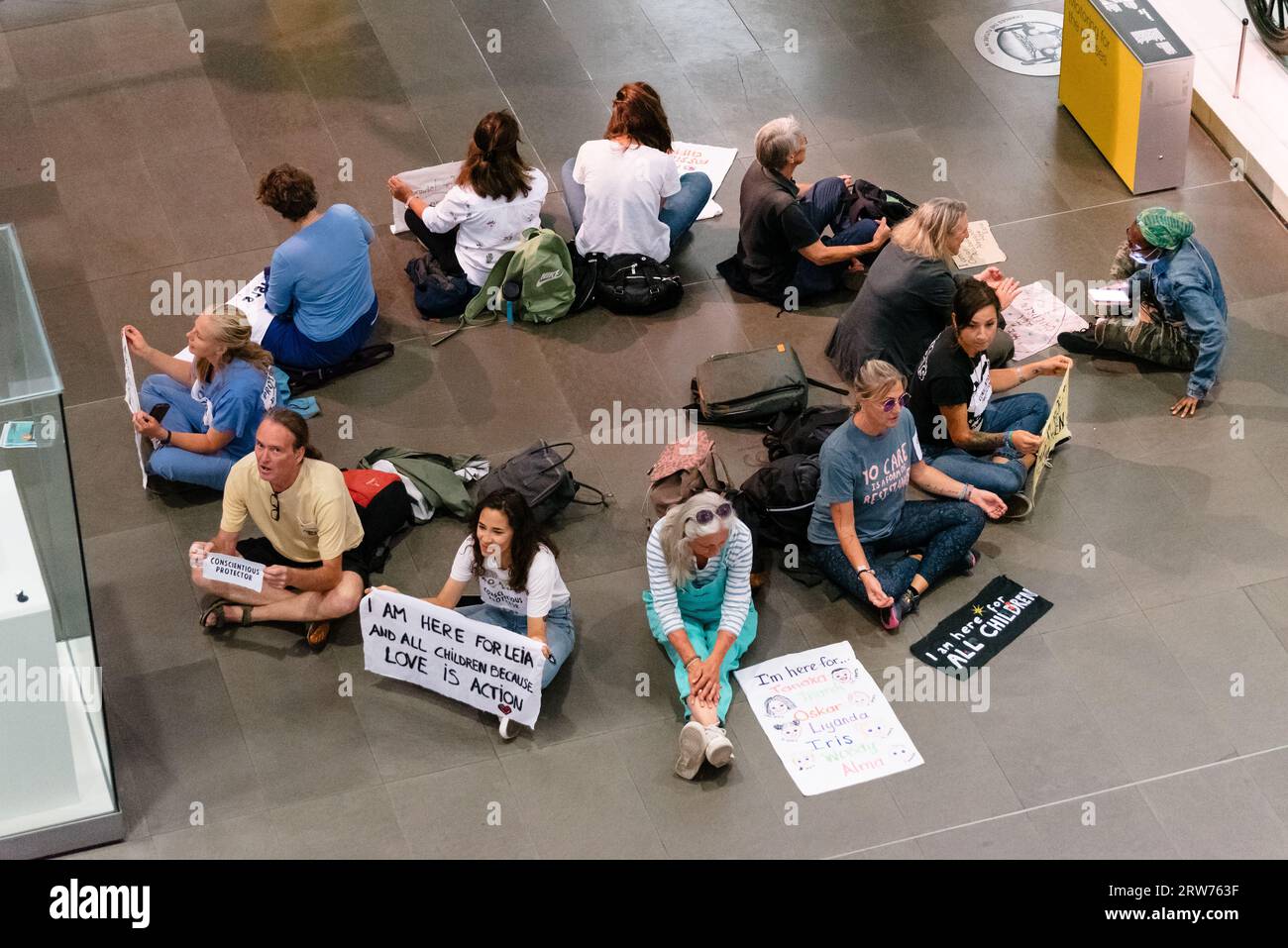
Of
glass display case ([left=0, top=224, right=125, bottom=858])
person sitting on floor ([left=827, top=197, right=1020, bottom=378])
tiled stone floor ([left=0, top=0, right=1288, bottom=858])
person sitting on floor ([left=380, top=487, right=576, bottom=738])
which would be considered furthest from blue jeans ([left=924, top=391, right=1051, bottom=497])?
glass display case ([left=0, top=224, right=125, bottom=858])

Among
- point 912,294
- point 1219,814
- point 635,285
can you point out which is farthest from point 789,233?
point 1219,814

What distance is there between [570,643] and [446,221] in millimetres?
2759

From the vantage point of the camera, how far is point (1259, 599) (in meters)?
7.13

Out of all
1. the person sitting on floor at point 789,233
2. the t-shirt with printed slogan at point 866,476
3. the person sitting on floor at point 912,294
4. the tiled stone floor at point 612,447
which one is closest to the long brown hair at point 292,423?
the tiled stone floor at point 612,447

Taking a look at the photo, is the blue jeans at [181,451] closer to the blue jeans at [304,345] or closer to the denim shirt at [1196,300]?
the blue jeans at [304,345]

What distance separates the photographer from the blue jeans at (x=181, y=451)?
747 cm

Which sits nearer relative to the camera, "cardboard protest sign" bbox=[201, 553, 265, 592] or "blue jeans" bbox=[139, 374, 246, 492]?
"cardboard protest sign" bbox=[201, 553, 265, 592]

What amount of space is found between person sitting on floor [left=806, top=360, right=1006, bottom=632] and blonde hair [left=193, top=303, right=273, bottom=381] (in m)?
2.53

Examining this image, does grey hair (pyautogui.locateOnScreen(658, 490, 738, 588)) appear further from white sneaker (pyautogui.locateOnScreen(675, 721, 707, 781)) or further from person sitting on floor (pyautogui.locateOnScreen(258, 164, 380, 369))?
person sitting on floor (pyautogui.locateOnScreen(258, 164, 380, 369))

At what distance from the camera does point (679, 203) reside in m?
8.92

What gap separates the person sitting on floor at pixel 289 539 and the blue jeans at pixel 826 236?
2.93 meters

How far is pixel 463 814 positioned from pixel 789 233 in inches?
142

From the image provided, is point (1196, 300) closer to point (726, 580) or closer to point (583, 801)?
point (726, 580)

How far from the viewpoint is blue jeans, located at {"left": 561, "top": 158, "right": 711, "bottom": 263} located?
8914 mm
